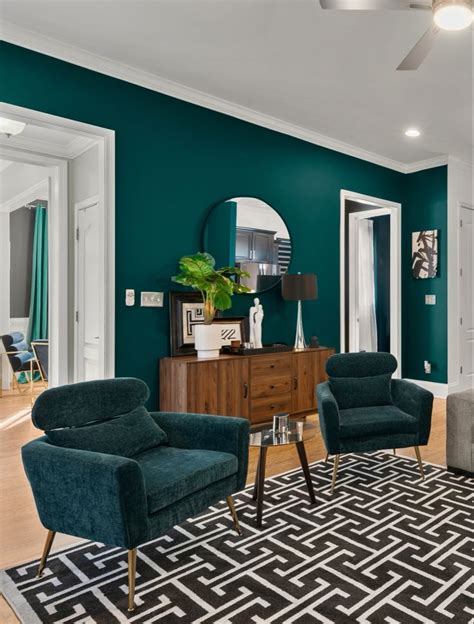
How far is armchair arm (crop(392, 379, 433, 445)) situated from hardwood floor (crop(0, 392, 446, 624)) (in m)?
0.50

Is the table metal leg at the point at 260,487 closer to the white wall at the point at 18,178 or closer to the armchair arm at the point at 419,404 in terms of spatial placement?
the armchair arm at the point at 419,404

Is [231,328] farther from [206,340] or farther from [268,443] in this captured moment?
[268,443]

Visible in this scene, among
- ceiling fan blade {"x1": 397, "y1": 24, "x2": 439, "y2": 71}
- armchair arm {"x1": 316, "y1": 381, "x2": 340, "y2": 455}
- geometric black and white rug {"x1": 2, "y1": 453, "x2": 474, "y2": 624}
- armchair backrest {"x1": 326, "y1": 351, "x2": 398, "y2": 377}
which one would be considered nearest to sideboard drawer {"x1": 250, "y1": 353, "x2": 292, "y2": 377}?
armchair backrest {"x1": 326, "y1": 351, "x2": 398, "y2": 377}

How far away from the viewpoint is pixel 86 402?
8.05 ft

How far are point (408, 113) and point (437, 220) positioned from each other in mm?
1922

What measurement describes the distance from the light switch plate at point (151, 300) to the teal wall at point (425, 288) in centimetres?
372

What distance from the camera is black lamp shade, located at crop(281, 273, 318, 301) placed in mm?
4652

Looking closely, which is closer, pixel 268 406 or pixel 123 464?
pixel 123 464

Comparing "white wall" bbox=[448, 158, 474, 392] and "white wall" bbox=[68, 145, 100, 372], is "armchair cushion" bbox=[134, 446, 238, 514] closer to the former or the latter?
"white wall" bbox=[68, 145, 100, 372]

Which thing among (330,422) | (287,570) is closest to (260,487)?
(287,570)

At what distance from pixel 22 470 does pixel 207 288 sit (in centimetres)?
190

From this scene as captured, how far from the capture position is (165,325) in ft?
13.3

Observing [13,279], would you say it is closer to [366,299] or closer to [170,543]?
[366,299]

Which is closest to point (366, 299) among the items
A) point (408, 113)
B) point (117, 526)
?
point (408, 113)
